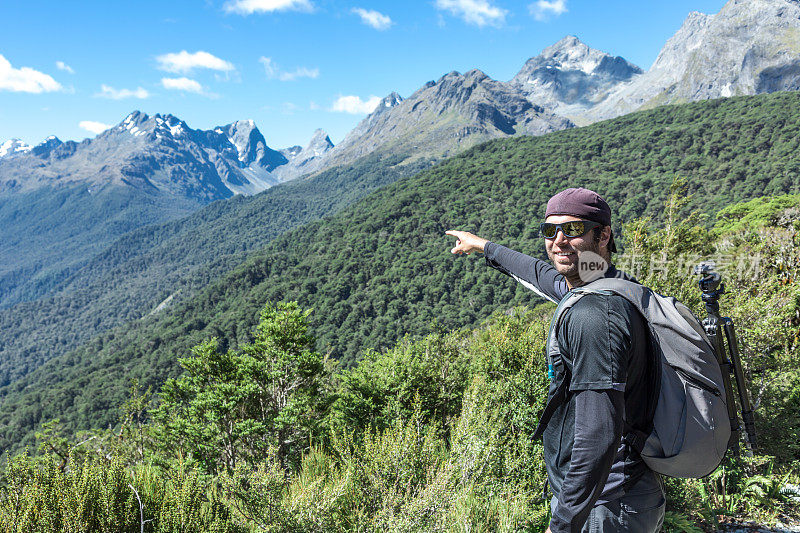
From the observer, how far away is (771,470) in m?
4.22

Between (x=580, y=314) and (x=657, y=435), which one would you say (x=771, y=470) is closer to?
(x=657, y=435)

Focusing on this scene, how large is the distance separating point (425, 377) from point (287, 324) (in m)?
2.75

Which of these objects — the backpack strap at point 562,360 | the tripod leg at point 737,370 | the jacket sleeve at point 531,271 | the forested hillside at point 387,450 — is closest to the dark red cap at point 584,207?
the backpack strap at point 562,360

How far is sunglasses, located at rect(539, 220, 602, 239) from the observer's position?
1.44 meters

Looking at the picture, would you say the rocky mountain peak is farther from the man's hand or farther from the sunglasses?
the sunglasses

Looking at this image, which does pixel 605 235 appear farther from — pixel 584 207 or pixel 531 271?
pixel 531 271

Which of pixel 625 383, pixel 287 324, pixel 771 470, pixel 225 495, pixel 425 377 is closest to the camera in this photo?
pixel 625 383

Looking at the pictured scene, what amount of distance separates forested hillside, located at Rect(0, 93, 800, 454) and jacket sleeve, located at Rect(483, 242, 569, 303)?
187 ft

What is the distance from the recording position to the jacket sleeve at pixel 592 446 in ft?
3.73

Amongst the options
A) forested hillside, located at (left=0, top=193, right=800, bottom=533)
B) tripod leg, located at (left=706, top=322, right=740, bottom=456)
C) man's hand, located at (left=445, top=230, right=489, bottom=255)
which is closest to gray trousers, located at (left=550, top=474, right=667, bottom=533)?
forested hillside, located at (left=0, top=193, right=800, bottom=533)

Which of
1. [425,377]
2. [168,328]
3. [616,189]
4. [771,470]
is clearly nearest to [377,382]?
[425,377]

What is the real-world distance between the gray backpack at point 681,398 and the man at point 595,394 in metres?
0.04

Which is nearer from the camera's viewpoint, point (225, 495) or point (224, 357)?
point (225, 495)

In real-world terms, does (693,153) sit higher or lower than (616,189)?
higher
